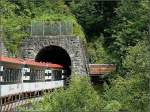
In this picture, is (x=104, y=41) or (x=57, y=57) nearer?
(x=57, y=57)

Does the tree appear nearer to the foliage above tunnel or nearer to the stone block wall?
the foliage above tunnel

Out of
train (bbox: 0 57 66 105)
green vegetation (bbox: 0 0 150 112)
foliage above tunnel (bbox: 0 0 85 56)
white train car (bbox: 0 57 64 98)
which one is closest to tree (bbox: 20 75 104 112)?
green vegetation (bbox: 0 0 150 112)

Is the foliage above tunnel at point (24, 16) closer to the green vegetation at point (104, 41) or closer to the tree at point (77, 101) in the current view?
the green vegetation at point (104, 41)

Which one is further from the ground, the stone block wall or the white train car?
the stone block wall

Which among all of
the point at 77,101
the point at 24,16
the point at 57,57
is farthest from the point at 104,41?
the point at 77,101

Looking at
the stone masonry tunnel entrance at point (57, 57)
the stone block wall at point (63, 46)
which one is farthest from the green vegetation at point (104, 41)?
the stone masonry tunnel entrance at point (57, 57)

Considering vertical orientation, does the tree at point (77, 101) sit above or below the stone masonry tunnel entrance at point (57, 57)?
below

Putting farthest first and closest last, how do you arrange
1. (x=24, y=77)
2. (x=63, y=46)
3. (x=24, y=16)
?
(x=24, y=16) → (x=63, y=46) → (x=24, y=77)

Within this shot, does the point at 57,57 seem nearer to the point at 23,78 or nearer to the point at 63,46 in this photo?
the point at 63,46
